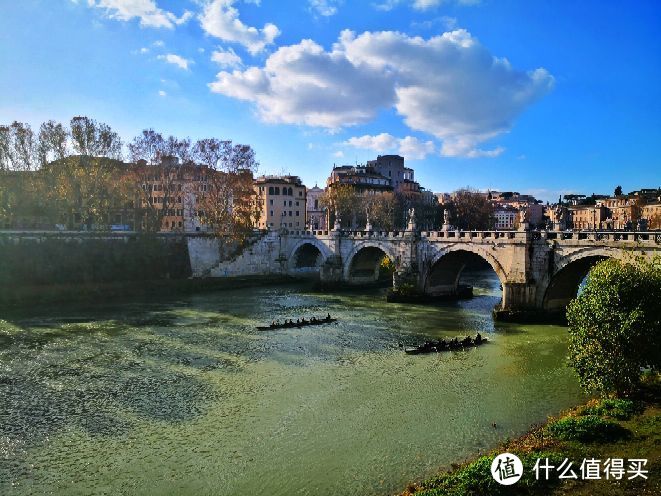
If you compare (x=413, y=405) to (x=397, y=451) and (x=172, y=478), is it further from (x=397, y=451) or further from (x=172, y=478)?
(x=172, y=478)

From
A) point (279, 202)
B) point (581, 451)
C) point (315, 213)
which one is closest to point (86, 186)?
point (279, 202)

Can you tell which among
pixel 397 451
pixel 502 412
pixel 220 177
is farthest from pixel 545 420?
pixel 220 177

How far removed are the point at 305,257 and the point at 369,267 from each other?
36.9 ft

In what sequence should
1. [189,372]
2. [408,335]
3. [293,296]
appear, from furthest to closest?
[293,296], [408,335], [189,372]

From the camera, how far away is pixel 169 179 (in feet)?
187

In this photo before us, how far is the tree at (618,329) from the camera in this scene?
15.8 metres

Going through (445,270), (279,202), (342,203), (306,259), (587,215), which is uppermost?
(587,215)

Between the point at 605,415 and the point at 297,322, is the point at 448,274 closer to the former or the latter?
the point at 297,322

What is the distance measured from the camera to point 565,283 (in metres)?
34.3

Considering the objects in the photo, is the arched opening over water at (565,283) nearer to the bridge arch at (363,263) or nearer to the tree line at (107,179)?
the bridge arch at (363,263)

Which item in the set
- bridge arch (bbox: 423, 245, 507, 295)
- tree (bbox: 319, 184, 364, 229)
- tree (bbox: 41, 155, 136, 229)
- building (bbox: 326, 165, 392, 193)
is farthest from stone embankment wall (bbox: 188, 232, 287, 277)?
building (bbox: 326, 165, 392, 193)

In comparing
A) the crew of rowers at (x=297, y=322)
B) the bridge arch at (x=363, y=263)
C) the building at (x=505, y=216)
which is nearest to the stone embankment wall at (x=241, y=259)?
the bridge arch at (x=363, y=263)

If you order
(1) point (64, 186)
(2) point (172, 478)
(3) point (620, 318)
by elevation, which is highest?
(1) point (64, 186)

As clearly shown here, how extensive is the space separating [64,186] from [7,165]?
18.8 ft
